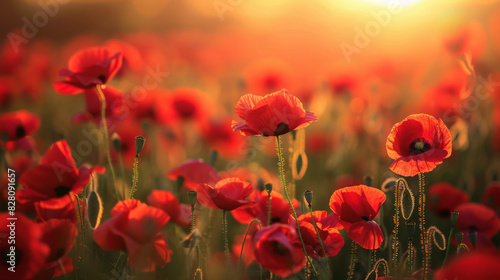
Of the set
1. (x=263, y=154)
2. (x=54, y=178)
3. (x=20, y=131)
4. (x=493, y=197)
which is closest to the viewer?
(x=54, y=178)

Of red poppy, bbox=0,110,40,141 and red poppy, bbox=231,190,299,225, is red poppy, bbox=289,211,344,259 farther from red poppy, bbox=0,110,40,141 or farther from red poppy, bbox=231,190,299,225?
red poppy, bbox=0,110,40,141

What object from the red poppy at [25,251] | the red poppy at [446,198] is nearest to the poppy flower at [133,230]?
the red poppy at [25,251]

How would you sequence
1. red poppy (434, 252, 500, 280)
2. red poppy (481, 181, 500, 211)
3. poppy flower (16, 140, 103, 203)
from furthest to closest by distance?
1. red poppy (481, 181, 500, 211)
2. poppy flower (16, 140, 103, 203)
3. red poppy (434, 252, 500, 280)

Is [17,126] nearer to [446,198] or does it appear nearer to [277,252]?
[277,252]

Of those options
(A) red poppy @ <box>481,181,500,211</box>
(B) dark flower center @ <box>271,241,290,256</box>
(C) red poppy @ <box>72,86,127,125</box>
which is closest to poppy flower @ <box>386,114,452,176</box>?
(B) dark flower center @ <box>271,241,290,256</box>

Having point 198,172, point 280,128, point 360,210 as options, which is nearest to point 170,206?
point 198,172

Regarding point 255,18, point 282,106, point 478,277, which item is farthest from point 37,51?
point 478,277
